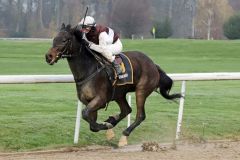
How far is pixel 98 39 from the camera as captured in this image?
317 inches

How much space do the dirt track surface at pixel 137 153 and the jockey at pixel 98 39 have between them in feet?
3.43

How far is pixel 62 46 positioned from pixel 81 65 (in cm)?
→ 38

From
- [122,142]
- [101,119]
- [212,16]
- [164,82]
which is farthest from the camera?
[212,16]

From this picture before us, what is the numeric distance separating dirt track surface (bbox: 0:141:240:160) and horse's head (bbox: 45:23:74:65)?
1143 mm

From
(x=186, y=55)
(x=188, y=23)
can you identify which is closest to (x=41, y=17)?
(x=188, y=23)

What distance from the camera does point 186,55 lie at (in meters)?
41.4

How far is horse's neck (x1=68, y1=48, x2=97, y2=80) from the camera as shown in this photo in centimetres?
769

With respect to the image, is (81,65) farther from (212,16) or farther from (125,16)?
(212,16)

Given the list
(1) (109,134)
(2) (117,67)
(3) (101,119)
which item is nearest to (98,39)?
(2) (117,67)

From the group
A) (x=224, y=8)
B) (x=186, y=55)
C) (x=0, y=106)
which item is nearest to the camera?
(x=0, y=106)

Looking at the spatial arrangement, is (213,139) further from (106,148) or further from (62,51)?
(62,51)

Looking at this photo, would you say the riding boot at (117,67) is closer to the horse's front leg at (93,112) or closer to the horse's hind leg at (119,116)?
the horse's front leg at (93,112)

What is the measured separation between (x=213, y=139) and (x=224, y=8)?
215 feet

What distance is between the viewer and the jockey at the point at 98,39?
26.1ft
